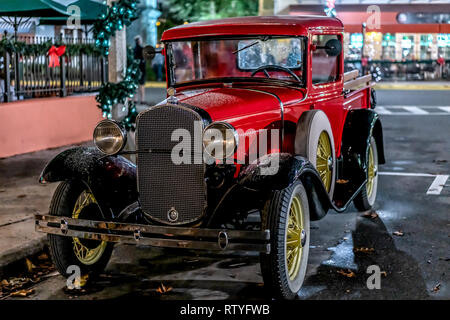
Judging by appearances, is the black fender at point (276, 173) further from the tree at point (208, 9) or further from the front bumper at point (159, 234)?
the tree at point (208, 9)

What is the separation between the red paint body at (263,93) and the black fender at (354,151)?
13cm

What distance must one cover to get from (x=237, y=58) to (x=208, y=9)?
31.2 m

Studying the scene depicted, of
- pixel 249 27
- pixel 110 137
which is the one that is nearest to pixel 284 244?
pixel 110 137

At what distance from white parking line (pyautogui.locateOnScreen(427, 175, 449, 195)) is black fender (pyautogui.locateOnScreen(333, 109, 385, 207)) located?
1.76 meters

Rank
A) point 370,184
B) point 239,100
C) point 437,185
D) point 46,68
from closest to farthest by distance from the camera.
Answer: point 239,100 → point 370,184 → point 437,185 → point 46,68

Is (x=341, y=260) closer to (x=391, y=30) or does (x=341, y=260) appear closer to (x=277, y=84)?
(x=277, y=84)

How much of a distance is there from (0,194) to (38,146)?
10.3 ft

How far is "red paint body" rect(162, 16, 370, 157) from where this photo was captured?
17.4 feet

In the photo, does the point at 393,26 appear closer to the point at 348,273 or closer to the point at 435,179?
the point at 435,179

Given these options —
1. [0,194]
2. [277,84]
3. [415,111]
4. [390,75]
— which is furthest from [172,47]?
[390,75]

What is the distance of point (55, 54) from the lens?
1172 centimetres

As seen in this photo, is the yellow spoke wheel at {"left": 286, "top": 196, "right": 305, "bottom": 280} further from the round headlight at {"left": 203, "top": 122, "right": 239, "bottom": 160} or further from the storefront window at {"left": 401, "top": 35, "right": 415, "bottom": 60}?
the storefront window at {"left": 401, "top": 35, "right": 415, "bottom": 60}

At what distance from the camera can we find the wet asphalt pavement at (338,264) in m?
5.05

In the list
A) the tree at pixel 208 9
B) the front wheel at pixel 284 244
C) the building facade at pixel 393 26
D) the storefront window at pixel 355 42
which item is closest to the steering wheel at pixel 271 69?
the front wheel at pixel 284 244
